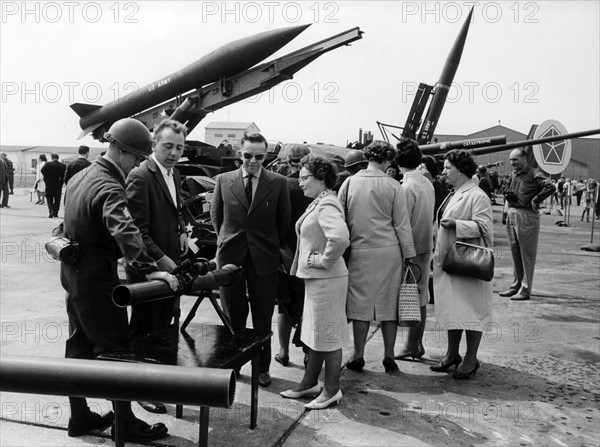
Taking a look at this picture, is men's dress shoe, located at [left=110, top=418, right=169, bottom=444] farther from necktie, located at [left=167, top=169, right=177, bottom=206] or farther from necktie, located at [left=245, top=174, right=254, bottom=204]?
necktie, located at [left=245, top=174, right=254, bottom=204]

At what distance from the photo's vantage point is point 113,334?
3496 millimetres

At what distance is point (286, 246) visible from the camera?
5.24 m

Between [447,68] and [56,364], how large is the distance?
50.0ft

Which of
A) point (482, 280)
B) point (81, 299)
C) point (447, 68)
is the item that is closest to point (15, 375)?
point (81, 299)

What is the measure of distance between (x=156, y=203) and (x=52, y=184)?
1344 cm

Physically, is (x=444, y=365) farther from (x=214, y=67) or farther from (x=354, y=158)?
(x=214, y=67)

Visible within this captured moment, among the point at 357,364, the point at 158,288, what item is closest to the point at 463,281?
the point at 357,364

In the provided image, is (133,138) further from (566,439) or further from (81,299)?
(566,439)

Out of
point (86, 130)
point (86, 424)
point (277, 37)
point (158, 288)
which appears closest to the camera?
point (158, 288)

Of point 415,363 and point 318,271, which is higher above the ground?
point 318,271

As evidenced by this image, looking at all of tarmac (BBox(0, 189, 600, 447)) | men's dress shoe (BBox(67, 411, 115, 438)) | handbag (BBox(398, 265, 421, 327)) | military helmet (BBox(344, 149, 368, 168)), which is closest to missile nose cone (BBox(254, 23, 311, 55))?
tarmac (BBox(0, 189, 600, 447))

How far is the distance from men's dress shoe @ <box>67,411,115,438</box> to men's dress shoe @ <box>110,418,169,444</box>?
21cm

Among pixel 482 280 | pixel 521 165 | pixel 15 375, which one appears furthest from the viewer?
pixel 521 165

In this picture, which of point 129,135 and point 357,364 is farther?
point 357,364
